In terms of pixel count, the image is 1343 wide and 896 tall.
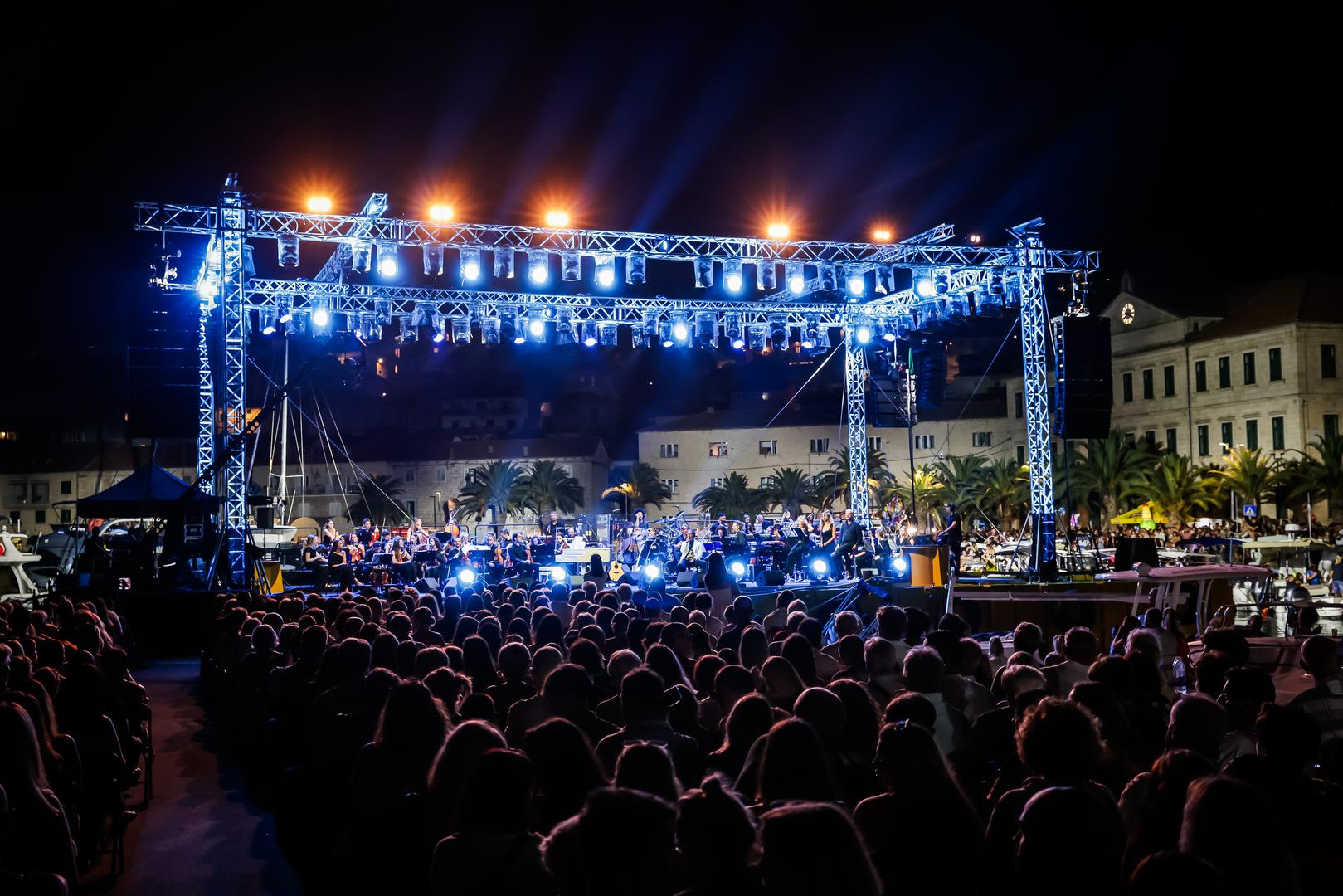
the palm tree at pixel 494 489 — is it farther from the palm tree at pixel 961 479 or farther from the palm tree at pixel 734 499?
the palm tree at pixel 961 479

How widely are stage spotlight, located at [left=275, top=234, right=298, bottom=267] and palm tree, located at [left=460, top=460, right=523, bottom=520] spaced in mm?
47267

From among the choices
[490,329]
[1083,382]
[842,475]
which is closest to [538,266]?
[490,329]

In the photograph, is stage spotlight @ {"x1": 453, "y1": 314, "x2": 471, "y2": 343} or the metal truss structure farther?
stage spotlight @ {"x1": 453, "y1": 314, "x2": 471, "y2": 343}

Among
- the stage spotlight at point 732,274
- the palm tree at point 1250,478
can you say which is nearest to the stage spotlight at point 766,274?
the stage spotlight at point 732,274

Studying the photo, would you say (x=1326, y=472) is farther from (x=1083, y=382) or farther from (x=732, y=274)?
(x=732, y=274)

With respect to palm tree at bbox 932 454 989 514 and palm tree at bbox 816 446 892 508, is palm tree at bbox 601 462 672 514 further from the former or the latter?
palm tree at bbox 932 454 989 514

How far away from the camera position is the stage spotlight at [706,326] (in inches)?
1135

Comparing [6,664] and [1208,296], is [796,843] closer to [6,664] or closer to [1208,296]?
[6,664]

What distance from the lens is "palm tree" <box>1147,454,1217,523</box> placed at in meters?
47.9

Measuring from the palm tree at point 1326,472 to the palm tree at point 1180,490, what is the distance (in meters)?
3.67

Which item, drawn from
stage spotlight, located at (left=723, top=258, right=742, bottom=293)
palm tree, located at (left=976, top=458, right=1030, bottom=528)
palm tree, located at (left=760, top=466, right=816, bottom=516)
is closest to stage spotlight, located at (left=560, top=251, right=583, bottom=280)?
stage spotlight, located at (left=723, top=258, right=742, bottom=293)

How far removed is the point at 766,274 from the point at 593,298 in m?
5.45

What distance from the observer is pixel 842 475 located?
212ft

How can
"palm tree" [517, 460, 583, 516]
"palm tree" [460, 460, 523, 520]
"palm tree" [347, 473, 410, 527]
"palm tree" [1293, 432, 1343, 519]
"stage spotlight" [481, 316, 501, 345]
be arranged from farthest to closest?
"palm tree" [347, 473, 410, 527] < "palm tree" [460, 460, 523, 520] < "palm tree" [517, 460, 583, 516] < "palm tree" [1293, 432, 1343, 519] < "stage spotlight" [481, 316, 501, 345]
